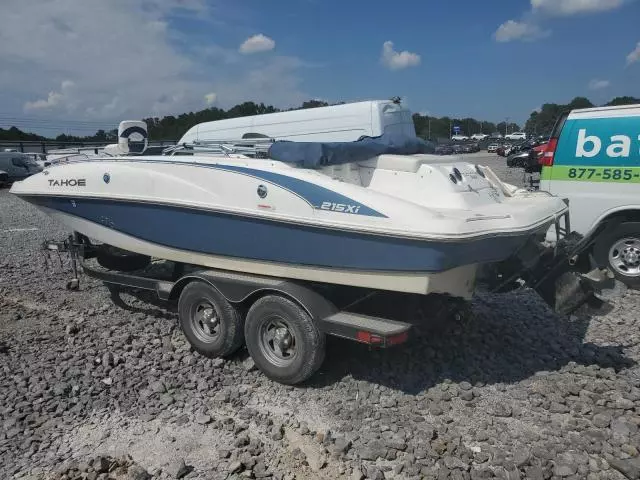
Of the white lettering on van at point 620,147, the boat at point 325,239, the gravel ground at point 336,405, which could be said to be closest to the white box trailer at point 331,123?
the boat at point 325,239

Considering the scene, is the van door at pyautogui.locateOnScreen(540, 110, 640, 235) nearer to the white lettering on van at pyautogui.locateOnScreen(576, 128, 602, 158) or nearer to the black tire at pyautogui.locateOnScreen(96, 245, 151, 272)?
the white lettering on van at pyautogui.locateOnScreen(576, 128, 602, 158)

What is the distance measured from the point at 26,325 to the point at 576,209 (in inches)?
272

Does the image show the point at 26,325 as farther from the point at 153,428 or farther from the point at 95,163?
the point at 153,428

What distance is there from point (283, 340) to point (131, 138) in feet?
12.0

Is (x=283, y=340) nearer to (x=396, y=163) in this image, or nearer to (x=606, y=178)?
(x=396, y=163)

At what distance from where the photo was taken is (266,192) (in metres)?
4.68

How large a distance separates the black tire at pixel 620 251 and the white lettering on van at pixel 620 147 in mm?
907

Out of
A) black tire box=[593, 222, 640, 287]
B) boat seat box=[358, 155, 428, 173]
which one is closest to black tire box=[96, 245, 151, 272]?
boat seat box=[358, 155, 428, 173]

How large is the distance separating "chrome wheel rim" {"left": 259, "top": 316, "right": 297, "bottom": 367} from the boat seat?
159cm

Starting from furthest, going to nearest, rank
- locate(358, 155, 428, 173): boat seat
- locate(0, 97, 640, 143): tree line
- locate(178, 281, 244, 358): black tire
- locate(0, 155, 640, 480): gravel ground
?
1. locate(0, 97, 640, 143): tree line
2. locate(178, 281, 244, 358): black tire
3. locate(358, 155, 428, 173): boat seat
4. locate(0, 155, 640, 480): gravel ground

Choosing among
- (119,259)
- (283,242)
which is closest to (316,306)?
(283,242)

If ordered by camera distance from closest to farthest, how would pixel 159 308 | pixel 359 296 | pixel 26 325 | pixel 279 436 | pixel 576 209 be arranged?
pixel 279 436
pixel 359 296
pixel 26 325
pixel 159 308
pixel 576 209

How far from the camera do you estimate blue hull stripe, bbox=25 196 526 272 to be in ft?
13.4

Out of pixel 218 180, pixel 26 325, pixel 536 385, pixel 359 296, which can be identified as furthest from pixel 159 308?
pixel 536 385
